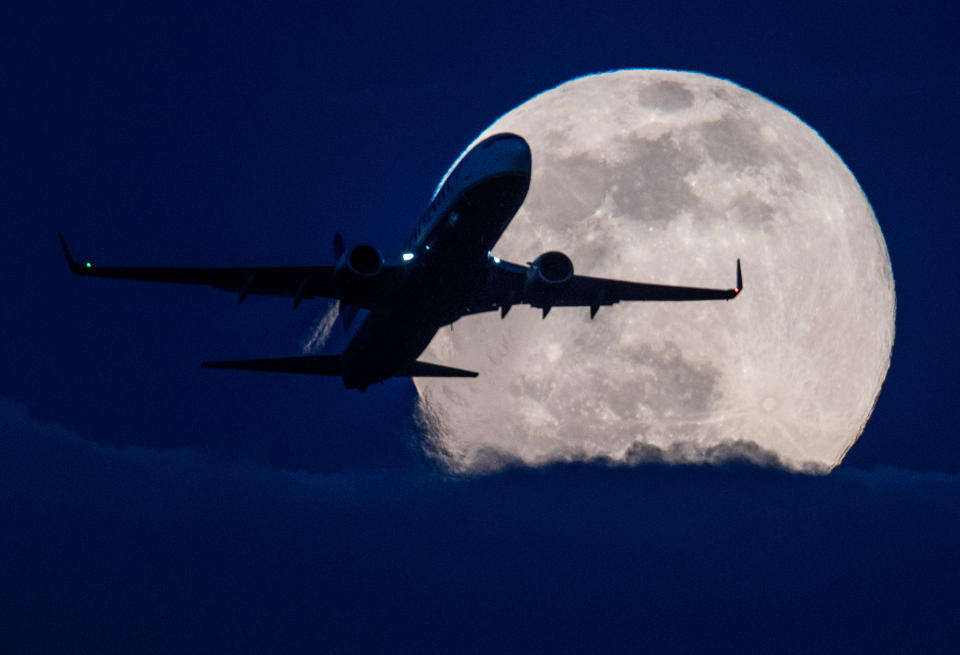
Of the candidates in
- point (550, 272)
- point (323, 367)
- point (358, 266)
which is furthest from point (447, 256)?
point (323, 367)

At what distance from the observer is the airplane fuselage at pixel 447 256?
127 feet

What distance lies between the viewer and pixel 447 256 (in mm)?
41562

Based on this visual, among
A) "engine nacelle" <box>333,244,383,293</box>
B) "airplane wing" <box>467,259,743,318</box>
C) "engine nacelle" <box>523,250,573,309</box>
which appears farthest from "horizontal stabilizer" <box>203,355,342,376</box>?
"engine nacelle" <box>523,250,573,309</box>

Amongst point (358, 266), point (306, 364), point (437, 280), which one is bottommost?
point (306, 364)

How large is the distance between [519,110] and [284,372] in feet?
57.6

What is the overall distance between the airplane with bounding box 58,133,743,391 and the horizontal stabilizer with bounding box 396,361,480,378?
0.04 meters

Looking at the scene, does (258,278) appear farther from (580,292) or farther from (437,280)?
(580,292)

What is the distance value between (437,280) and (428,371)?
8.67m

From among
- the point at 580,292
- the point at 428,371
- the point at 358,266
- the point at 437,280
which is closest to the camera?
the point at 358,266

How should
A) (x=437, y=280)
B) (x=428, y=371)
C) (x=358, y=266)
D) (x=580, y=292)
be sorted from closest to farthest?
1. (x=358, y=266)
2. (x=437, y=280)
3. (x=580, y=292)
4. (x=428, y=371)

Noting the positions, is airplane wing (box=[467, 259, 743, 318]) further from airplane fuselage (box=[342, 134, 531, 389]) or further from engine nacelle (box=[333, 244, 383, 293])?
engine nacelle (box=[333, 244, 383, 293])

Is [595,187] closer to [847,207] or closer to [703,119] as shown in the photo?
[703,119]

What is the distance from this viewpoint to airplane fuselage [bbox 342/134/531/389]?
38.8m

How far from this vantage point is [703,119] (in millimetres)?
52500
